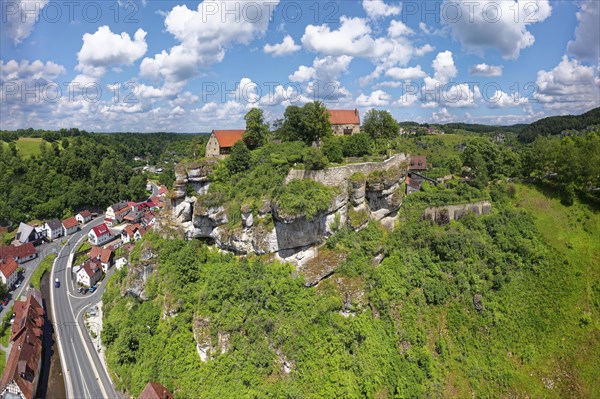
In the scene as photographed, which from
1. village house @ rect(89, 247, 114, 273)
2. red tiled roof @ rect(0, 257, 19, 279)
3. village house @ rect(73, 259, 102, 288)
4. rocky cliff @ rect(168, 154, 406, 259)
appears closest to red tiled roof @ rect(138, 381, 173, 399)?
rocky cliff @ rect(168, 154, 406, 259)

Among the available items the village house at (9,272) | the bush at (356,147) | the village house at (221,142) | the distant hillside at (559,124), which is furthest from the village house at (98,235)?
the distant hillside at (559,124)

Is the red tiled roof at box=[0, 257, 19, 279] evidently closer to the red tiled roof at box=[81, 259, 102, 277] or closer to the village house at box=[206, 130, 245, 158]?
the red tiled roof at box=[81, 259, 102, 277]

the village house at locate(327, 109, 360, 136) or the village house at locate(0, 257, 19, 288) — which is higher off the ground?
the village house at locate(327, 109, 360, 136)

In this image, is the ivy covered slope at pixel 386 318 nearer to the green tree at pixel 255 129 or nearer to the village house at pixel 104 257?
the green tree at pixel 255 129

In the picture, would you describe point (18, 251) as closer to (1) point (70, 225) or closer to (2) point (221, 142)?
(1) point (70, 225)

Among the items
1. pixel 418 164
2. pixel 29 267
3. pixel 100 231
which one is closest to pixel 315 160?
pixel 418 164
